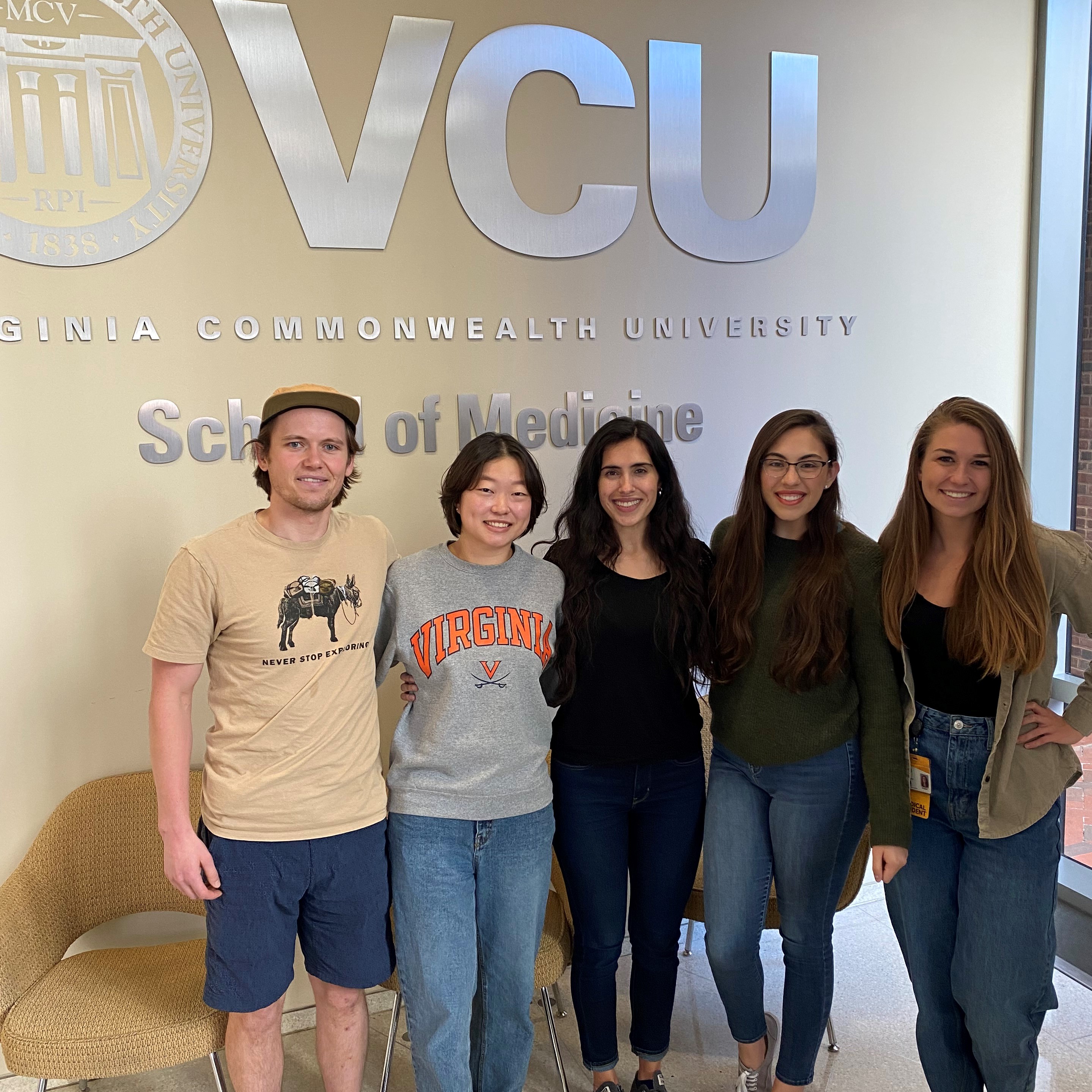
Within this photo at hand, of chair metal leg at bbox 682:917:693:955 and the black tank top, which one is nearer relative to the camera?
the black tank top

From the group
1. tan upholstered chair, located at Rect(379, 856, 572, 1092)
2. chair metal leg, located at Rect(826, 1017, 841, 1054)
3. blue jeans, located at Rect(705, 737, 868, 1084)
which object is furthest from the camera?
chair metal leg, located at Rect(826, 1017, 841, 1054)

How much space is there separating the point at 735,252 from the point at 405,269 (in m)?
→ 1.12

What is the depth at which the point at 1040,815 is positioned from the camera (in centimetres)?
193

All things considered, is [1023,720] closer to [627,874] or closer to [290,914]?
[627,874]

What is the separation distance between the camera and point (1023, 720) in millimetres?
1988

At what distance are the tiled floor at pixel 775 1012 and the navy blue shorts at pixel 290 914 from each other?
731 millimetres

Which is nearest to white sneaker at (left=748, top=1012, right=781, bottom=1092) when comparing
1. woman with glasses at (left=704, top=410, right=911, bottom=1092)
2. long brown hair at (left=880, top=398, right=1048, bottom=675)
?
woman with glasses at (left=704, top=410, right=911, bottom=1092)

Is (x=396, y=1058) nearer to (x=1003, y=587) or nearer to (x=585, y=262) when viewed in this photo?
(x=1003, y=587)

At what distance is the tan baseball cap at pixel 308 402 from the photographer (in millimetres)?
2008

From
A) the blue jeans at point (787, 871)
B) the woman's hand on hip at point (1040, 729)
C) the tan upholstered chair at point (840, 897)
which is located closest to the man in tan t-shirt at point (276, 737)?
the blue jeans at point (787, 871)

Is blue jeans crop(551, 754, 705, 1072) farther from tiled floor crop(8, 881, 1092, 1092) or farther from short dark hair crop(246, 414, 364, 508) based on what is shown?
short dark hair crop(246, 414, 364, 508)

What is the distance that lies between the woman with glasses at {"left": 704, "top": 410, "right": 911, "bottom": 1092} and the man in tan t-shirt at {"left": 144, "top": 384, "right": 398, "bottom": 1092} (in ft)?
2.73

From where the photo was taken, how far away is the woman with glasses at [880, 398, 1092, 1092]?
1951 mm

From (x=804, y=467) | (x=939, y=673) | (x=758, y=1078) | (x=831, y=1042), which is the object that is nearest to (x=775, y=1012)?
(x=831, y=1042)
